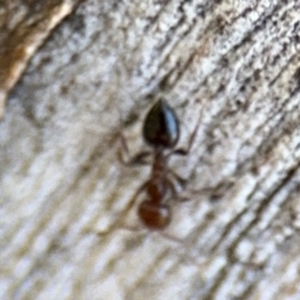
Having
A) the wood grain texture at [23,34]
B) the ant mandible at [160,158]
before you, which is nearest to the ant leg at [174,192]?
the ant mandible at [160,158]

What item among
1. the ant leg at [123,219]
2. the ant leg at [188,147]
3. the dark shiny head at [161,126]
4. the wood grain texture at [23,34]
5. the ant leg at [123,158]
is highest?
the wood grain texture at [23,34]

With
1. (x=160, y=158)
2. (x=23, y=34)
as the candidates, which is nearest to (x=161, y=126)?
(x=160, y=158)

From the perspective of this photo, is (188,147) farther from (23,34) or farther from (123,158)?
(23,34)

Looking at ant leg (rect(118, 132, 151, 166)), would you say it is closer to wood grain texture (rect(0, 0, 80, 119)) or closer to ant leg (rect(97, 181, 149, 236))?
ant leg (rect(97, 181, 149, 236))

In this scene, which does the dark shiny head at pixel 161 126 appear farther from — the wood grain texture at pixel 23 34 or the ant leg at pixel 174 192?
the wood grain texture at pixel 23 34

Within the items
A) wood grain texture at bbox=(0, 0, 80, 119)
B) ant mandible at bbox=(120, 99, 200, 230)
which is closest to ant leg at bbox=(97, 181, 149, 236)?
ant mandible at bbox=(120, 99, 200, 230)

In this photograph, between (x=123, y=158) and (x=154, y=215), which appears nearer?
(x=123, y=158)
